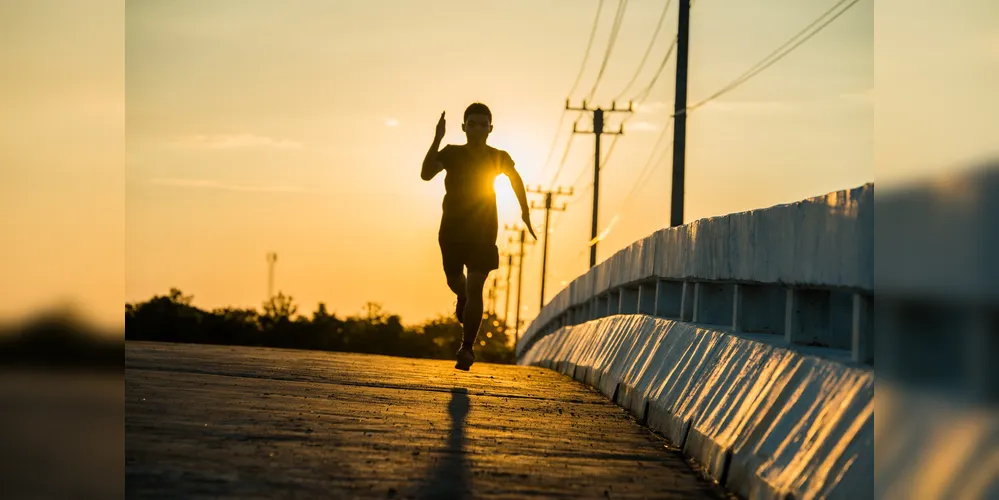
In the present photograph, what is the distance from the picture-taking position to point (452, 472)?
502cm

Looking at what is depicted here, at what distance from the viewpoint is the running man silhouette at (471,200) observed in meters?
10.8

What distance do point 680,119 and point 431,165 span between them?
Answer: 18.1 m

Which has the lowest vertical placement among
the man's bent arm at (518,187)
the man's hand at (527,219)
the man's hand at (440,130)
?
the man's hand at (527,219)

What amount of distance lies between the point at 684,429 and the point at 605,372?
12.7 feet

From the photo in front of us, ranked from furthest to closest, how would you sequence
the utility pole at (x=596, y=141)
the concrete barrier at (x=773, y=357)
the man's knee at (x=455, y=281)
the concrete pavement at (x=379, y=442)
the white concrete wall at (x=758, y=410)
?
1. the utility pole at (x=596, y=141)
2. the man's knee at (x=455, y=281)
3. the concrete pavement at (x=379, y=442)
4. the concrete barrier at (x=773, y=357)
5. the white concrete wall at (x=758, y=410)

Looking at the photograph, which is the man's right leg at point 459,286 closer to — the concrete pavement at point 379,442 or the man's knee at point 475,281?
the man's knee at point 475,281

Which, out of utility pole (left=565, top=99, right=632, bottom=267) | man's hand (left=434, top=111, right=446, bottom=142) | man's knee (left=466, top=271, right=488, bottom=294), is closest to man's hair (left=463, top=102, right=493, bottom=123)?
man's hand (left=434, top=111, right=446, bottom=142)

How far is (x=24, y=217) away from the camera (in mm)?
2852

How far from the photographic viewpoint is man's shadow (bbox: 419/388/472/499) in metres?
4.52

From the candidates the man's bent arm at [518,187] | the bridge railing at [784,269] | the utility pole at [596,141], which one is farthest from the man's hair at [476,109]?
the utility pole at [596,141]

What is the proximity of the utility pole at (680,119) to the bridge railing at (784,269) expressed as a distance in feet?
51.4

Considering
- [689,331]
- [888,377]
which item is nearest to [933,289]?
[888,377]

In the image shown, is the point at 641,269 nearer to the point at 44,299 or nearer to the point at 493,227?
the point at 493,227

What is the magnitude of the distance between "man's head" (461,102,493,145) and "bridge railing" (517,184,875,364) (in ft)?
5.72
